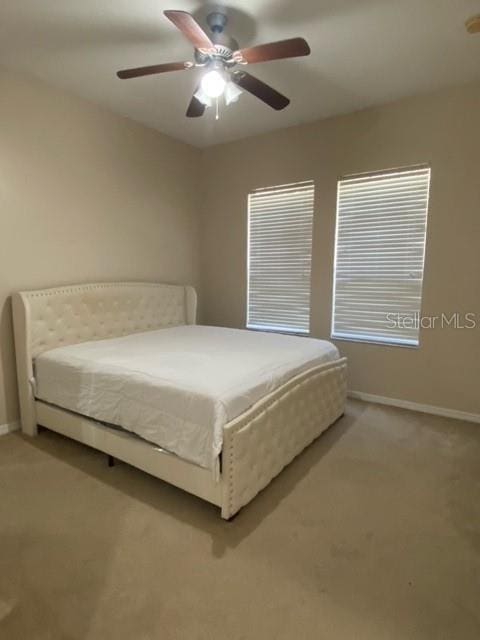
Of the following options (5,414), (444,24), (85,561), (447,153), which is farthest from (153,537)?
(447,153)

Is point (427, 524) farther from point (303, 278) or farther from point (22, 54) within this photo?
point (22, 54)

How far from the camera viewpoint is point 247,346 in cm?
307

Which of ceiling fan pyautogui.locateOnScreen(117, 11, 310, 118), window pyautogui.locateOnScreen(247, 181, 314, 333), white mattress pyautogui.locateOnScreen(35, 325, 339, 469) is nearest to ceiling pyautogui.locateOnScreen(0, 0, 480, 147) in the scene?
ceiling fan pyautogui.locateOnScreen(117, 11, 310, 118)

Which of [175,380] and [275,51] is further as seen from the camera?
[175,380]

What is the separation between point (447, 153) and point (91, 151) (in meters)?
3.24

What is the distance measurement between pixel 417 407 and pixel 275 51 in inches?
126

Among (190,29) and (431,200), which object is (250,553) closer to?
(190,29)

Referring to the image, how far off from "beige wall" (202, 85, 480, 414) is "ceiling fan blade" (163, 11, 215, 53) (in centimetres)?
205

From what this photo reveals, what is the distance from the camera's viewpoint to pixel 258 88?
232cm

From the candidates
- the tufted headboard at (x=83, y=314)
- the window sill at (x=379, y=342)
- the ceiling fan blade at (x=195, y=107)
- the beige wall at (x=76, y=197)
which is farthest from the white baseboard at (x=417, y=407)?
the ceiling fan blade at (x=195, y=107)

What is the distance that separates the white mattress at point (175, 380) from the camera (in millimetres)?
1967

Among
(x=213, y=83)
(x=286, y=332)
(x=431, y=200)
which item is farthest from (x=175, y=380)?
(x=431, y=200)

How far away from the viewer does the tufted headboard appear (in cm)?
289

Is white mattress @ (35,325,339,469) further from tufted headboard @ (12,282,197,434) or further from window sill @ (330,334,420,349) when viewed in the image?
window sill @ (330,334,420,349)
